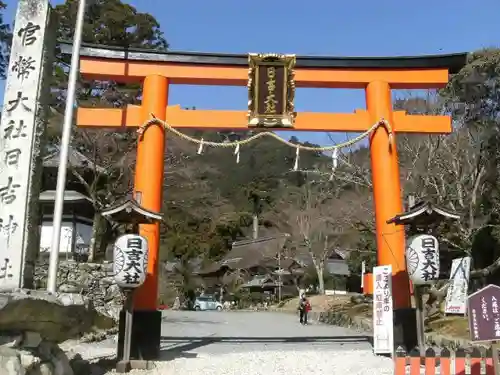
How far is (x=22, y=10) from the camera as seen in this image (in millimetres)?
7098

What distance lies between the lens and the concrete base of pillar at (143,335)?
8.71 meters

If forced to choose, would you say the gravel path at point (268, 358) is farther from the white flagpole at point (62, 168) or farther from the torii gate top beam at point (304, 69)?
the torii gate top beam at point (304, 69)

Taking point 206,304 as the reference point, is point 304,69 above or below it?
above

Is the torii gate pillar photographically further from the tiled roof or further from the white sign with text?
the tiled roof

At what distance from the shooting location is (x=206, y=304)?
34.7 meters

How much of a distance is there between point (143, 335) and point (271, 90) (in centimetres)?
551

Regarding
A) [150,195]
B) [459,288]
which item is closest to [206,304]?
[459,288]

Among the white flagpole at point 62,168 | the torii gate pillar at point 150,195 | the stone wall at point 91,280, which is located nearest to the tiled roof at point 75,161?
the stone wall at point 91,280

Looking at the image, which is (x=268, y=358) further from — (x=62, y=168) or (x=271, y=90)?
(x=271, y=90)

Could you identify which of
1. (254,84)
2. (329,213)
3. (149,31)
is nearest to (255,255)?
(329,213)

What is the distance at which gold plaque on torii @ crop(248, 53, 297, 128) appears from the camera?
10625 mm

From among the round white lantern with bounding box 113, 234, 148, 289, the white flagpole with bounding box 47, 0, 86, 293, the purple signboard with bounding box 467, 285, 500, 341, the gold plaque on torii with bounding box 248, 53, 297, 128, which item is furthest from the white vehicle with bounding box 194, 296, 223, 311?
the purple signboard with bounding box 467, 285, 500, 341

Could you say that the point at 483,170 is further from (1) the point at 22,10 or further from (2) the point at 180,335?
(1) the point at 22,10

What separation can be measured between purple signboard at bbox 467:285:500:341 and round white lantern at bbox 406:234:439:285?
250 cm
